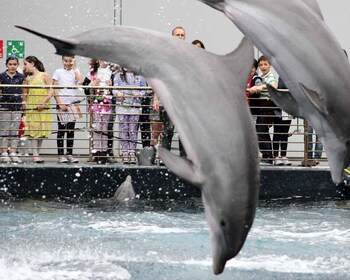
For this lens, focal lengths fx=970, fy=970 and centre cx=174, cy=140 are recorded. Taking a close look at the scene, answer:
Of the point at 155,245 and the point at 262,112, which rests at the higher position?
the point at 262,112

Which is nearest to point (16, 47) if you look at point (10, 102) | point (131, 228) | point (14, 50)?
point (14, 50)

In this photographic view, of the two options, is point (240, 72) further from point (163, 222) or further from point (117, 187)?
point (117, 187)

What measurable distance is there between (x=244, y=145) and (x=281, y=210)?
333 inches

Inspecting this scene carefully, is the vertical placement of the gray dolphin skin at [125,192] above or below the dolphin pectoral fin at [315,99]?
below

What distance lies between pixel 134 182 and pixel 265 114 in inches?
92.2

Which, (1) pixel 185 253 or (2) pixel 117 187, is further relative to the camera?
(2) pixel 117 187

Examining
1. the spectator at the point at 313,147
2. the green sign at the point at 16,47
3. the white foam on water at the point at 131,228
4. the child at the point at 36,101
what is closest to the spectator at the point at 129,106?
the child at the point at 36,101

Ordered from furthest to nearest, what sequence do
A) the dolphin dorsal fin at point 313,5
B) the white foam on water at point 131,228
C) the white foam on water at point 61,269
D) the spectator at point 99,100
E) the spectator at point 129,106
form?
the spectator at point 99,100 → the spectator at point 129,106 → the white foam on water at point 131,228 → the white foam on water at point 61,269 → the dolphin dorsal fin at point 313,5

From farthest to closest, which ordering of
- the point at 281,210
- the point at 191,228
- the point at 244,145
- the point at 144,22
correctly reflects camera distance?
the point at 144,22 < the point at 281,210 < the point at 191,228 < the point at 244,145

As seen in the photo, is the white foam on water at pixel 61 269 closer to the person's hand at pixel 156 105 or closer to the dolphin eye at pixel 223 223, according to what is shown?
the dolphin eye at pixel 223 223

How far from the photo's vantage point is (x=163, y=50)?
198 inches

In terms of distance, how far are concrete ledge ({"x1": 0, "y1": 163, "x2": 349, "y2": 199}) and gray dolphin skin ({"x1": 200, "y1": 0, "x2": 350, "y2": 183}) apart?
374 inches

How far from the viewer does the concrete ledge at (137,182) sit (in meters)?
14.7

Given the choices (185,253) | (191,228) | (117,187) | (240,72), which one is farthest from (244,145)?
(117,187)
